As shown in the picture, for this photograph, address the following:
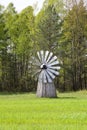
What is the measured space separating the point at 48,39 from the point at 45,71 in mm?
17074

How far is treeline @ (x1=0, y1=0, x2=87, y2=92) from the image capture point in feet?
208

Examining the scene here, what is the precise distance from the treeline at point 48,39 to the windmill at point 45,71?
49.7 feet

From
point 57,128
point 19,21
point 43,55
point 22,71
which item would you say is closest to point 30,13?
point 19,21

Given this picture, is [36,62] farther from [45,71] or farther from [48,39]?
[48,39]

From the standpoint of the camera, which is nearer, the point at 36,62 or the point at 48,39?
the point at 36,62

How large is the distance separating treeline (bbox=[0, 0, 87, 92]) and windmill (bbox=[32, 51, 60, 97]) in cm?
1516

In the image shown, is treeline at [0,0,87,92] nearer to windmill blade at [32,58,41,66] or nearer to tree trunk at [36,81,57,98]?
windmill blade at [32,58,41,66]

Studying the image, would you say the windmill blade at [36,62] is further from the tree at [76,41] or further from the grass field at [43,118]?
the grass field at [43,118]

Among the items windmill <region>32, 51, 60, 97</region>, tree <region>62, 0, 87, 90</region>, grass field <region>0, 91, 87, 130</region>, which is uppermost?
tree <region>62, 0, 87, 90</region>

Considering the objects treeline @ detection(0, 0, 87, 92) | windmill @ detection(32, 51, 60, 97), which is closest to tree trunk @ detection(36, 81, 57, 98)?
windmill @ detection(32, 51, 60, 97)

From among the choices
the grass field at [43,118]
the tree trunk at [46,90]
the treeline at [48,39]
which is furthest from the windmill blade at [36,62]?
the grass field at [43,118]

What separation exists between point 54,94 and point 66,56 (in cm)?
1985

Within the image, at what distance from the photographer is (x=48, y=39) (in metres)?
64.6

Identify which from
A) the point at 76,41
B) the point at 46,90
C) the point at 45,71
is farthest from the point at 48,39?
the point at 46,90
